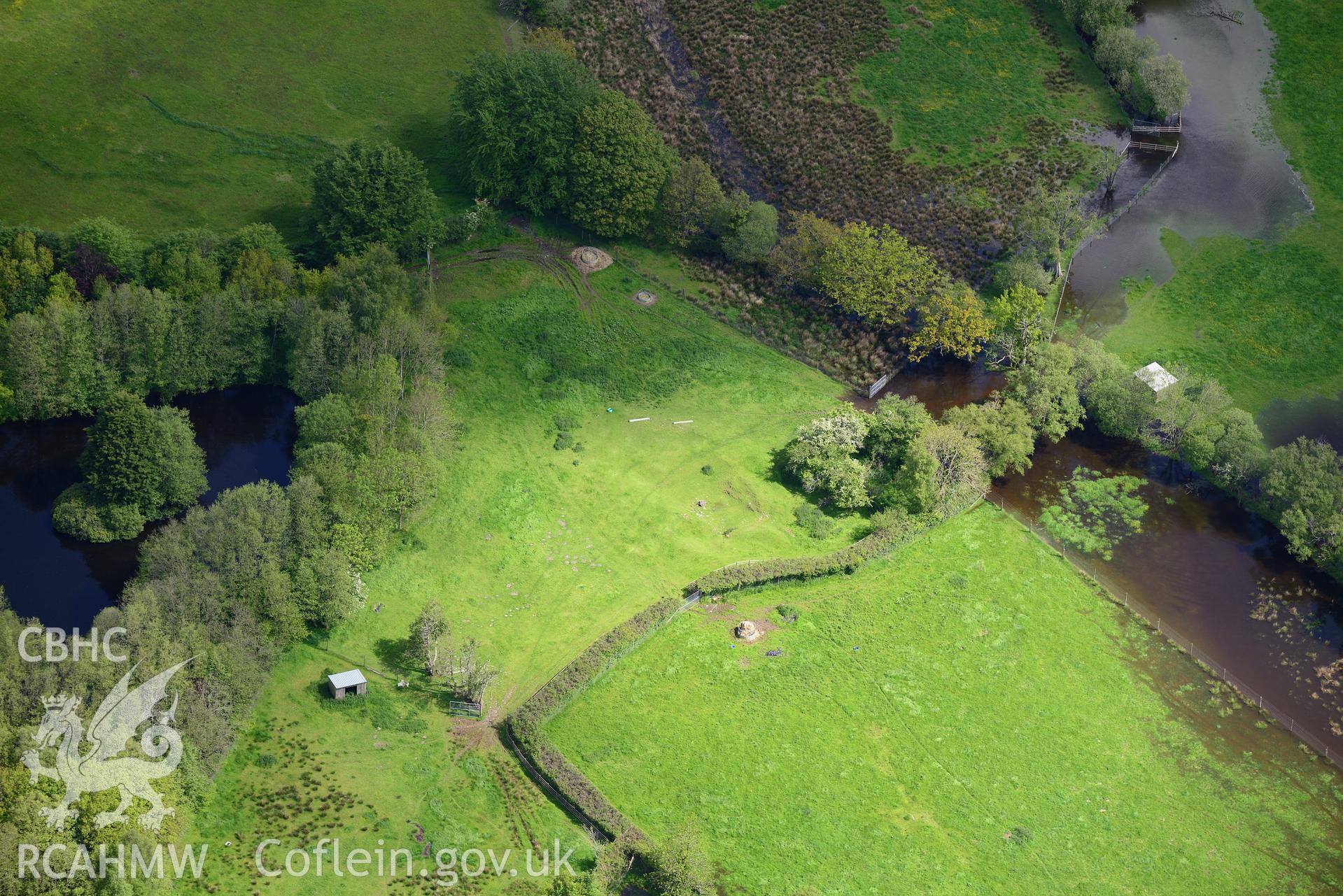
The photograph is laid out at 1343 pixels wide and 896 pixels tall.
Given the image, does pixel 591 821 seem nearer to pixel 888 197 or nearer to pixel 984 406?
pixel 984 406

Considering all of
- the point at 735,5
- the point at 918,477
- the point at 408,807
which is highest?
the point at 735,5

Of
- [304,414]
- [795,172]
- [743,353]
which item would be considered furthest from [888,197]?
[304,414]

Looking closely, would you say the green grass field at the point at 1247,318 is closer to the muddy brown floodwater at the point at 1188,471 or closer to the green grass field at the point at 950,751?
the muddy brown floodwater at the point at 1188,471

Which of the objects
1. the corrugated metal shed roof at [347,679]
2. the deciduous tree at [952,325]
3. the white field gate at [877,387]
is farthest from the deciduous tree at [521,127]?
the corrugated metal shed roof at [347,679]

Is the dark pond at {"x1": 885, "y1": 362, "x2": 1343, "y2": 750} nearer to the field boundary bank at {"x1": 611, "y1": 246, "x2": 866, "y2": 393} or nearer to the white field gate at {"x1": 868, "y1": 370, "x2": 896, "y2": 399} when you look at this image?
the white field gate at {"x1": 868, "y1": 370, "x2": 896, "y2": 399}

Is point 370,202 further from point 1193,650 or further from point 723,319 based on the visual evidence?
point 1193,650

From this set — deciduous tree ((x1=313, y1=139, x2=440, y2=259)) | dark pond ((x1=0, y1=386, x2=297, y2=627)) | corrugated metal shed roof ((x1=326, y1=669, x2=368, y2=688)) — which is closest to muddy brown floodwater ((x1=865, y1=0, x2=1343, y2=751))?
deciduous tree ((x1=313, y1=139, x2=440, y2=259))
